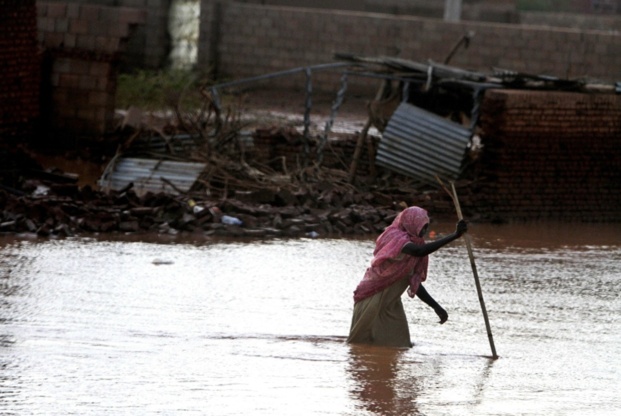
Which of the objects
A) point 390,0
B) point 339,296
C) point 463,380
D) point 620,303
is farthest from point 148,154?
point 390,0

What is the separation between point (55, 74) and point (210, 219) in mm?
5284

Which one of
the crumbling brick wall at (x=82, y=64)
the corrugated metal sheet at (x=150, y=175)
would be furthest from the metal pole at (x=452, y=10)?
the corrugated metal sheet at (x=150, y=175)

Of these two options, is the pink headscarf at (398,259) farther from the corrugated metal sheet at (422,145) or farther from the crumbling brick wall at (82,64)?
the crumbling brick wall at (82,64)

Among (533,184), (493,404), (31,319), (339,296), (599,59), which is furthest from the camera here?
(599,59)

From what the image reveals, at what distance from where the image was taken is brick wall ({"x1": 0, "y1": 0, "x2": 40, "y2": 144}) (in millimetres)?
14945

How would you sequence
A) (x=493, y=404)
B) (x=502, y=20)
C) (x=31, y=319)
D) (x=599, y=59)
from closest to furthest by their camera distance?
(x=493, y=404), (x=31, y=319), (x=599, y=59), (x=502, y=20)

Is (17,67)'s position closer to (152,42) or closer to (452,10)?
(152,42)

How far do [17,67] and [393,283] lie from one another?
344 inches

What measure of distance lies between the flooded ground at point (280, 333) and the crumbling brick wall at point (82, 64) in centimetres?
539

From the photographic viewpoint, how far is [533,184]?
48.4ft

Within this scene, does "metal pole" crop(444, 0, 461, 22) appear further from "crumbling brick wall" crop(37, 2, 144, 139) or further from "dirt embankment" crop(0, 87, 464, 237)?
"dirt embankment" crop(0, 87, 464, 237)

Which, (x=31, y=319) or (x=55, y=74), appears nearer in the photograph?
(x=31, y=319)

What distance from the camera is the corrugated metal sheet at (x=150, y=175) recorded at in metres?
14.2

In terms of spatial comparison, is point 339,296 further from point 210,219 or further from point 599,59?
point 599,59
